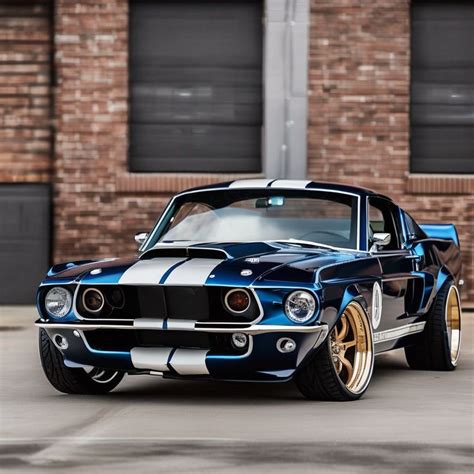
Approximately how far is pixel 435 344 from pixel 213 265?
2.67m

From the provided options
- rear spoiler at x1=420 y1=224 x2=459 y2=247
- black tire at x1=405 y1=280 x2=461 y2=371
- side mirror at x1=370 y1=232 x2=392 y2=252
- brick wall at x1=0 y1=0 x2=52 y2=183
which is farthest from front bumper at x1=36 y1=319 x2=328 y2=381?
brick wall at x1=0 y1=0 x2=52 y2=183

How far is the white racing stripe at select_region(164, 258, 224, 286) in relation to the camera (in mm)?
7715

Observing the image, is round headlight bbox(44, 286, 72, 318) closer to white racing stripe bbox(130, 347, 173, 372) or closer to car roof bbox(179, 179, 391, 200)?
white racing stripe bbox(130, 347, 173, 372)

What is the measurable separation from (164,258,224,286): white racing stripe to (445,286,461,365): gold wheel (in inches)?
110

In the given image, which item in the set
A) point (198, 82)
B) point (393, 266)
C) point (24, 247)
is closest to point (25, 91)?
point (24, 247)

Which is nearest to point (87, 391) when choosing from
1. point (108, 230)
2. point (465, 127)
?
point (108, 230)

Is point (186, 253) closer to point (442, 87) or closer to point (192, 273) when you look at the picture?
point (192, 273)

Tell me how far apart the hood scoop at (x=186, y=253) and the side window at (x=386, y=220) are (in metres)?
1.71

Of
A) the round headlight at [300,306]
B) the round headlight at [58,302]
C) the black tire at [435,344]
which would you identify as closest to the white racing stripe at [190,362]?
the round headlight at [300,306]

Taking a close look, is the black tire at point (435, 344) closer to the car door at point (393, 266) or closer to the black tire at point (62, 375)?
the car door at point (393, 266)

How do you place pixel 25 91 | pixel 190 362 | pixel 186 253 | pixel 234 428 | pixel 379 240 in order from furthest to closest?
1. pixel 25 91
2. pixel 379 240
3. pixel 186 253
4. pixel 190 362
5. pixel 234 428

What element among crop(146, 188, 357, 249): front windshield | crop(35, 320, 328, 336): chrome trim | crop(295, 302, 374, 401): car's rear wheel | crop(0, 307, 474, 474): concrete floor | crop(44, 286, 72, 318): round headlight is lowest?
crop(0, 307, 474, 474): concrete floor

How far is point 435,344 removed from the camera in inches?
393

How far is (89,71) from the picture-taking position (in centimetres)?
1748
